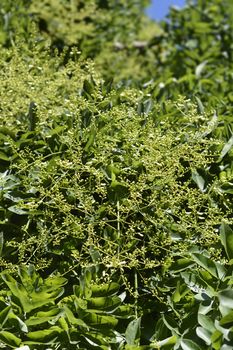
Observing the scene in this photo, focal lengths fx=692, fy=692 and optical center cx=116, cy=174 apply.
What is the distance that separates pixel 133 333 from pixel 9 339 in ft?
1.22

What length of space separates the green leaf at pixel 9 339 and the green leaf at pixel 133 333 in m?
0.33

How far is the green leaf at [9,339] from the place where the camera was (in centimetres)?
206

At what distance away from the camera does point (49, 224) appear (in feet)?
7.94

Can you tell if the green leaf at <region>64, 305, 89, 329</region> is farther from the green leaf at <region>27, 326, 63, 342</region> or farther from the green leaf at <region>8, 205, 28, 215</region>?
the green leaf at <region>8, 205, 28, 215</region>

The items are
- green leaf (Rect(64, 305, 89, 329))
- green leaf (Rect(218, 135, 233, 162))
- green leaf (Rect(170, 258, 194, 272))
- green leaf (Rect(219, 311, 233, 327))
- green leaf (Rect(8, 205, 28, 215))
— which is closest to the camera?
green leaf (Rect(219, 311, 233, 327))

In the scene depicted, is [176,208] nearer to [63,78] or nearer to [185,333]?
[185,333]

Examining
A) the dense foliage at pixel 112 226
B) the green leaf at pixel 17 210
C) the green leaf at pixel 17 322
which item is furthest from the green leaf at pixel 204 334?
the green leaf at pixel 17 210

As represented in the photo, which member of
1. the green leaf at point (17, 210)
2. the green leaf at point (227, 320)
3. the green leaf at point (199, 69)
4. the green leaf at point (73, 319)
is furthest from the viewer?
the green leaf at point (199, 69)

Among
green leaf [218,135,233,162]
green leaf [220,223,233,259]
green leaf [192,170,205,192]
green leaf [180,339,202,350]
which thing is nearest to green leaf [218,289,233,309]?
green leaf [180,339,202,350]

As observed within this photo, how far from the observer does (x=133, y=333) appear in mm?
2086

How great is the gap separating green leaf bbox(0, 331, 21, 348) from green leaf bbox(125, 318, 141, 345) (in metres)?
0.33

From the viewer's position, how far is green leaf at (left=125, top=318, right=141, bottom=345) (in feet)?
6.83

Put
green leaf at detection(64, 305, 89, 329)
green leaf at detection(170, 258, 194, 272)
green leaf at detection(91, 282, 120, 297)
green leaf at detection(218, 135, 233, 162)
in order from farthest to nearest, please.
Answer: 1. green leaf at detection(218, 135, 233, 162)
2. green leaf at detection(170, 258, 194, 272)
3. green leaf at detection(91, 282, 120, 297)
4. green leaf at detection(64, 305, 89, 329)

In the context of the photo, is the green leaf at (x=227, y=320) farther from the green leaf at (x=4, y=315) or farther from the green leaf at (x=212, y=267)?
the green leaf at (x=4, y=315)
